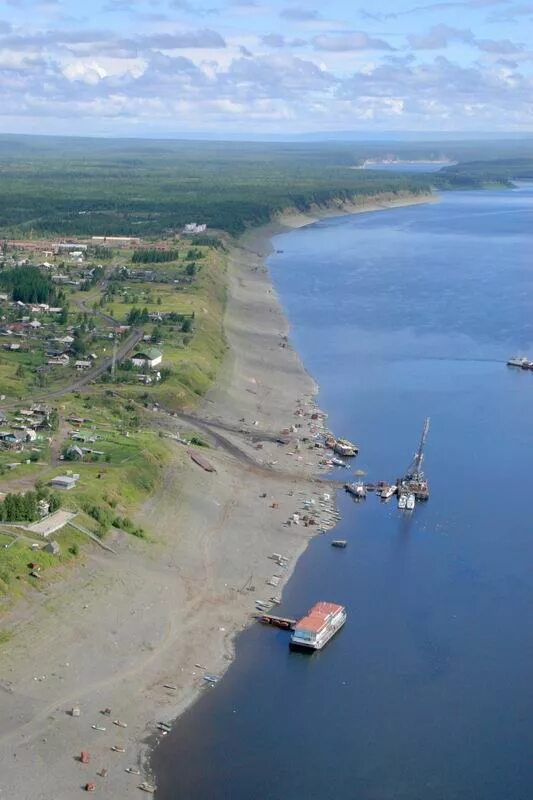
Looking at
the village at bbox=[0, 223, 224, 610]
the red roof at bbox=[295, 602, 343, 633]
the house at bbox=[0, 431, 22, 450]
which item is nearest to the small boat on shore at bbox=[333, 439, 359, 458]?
the village at bbox=[0, 223, 224, 610]

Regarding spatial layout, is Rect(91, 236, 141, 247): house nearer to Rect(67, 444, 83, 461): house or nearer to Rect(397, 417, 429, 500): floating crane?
Rect(397, 417, 429, 500): floating crane

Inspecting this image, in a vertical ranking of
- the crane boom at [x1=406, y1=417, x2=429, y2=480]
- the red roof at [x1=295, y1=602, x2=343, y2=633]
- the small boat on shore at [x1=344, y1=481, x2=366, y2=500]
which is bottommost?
the small boat on shore at [x1=344, y1=481, x2=366, y2=500]

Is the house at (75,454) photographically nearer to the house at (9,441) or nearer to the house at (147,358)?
the house at (9,441)

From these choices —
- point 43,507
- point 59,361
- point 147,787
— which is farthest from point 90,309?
point 147,787

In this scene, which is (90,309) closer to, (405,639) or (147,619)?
(147,619)

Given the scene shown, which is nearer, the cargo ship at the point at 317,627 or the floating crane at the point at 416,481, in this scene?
the cargo ship at the point at 317,627

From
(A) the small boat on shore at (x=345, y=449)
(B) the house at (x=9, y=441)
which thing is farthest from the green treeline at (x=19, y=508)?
(A) the small boat on shore at (x=345, y=449)
